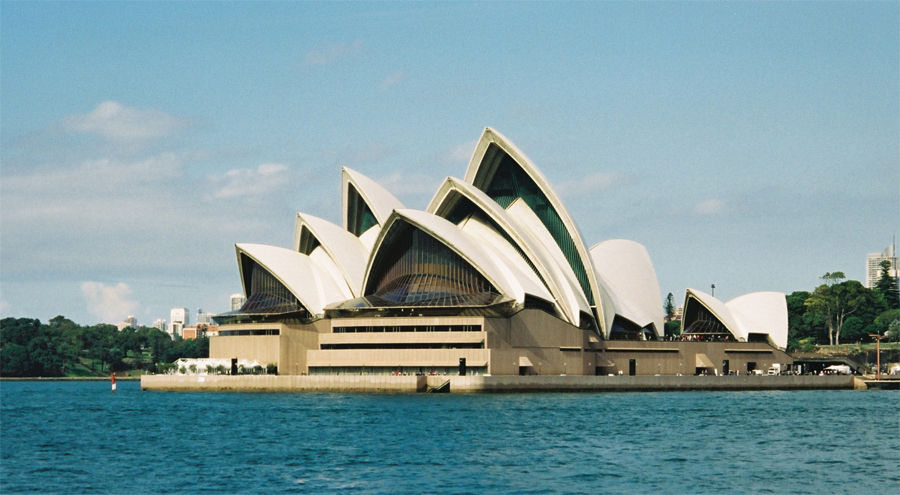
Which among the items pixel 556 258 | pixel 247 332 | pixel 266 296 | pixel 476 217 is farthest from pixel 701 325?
pixel 247 332

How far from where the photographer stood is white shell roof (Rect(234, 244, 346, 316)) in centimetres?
9300

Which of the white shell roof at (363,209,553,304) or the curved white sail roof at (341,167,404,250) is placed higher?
the curved white sail roof at (341,167,404,250)

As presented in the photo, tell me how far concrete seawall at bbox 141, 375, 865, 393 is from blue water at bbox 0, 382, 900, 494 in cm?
811

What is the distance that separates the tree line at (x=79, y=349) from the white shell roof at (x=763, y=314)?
84.2 meters

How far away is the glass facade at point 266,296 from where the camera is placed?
9412 cm

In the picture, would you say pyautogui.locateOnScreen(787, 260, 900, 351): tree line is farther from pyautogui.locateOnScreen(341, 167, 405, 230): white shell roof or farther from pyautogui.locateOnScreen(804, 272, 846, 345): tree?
pyautogui.locateOnScreen(341, 167, 405, 230): white shell roof

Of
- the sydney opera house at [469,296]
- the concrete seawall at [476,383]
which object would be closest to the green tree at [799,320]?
the sydney opera house at [469,296]

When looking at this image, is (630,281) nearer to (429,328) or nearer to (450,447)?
(429,328)

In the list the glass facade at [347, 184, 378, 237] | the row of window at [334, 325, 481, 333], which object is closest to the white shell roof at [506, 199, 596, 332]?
the row of window at [334, 325, 481, 333]

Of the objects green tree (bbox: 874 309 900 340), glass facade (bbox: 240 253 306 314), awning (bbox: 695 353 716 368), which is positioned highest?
glass facade (bbox: 240 253 306 314)

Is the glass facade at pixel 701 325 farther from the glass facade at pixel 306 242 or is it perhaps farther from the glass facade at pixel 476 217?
the glass facade at pixel 306 242

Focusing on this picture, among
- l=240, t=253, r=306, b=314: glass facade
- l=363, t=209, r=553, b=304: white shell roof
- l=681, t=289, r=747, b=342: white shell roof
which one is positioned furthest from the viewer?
l=681, t=289, r=747, b=342: white shell roof

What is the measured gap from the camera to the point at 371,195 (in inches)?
3797

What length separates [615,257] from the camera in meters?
103
